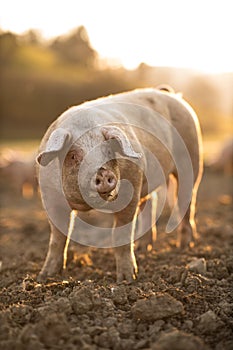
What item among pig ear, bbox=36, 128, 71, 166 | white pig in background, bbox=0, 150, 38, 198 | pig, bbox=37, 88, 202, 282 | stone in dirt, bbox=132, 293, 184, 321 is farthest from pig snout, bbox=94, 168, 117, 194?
white pig in background, bbox=0, 150, 38, 198

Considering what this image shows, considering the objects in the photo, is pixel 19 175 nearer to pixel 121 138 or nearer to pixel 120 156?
pixel 120 156

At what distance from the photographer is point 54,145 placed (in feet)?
13.5

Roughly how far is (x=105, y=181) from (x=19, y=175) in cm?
976

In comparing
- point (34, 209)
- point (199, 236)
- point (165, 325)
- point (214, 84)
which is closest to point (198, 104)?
point (214, 84)

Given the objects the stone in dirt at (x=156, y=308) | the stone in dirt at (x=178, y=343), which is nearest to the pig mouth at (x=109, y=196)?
the stone in dirt at (x=156, y=308)

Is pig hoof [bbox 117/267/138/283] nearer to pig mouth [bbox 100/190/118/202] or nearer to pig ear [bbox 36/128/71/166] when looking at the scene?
pig mouth [bbox 100/190/118/202]

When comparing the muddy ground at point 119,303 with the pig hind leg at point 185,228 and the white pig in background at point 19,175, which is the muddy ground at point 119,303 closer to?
the pig hind leg at point 185,228

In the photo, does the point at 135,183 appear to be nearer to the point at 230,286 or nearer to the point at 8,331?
the point at 230,286

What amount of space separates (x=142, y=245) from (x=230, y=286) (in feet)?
6.03

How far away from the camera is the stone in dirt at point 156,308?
357 cm

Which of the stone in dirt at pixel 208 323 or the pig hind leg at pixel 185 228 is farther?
the pig hind leg at pixel 185 228

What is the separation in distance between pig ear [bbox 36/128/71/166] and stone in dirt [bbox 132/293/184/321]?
1.28m

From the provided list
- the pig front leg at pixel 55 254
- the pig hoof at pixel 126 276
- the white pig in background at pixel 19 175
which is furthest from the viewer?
the white pig in background at pixel 19 175

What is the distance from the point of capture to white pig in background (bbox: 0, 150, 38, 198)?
528 inches
